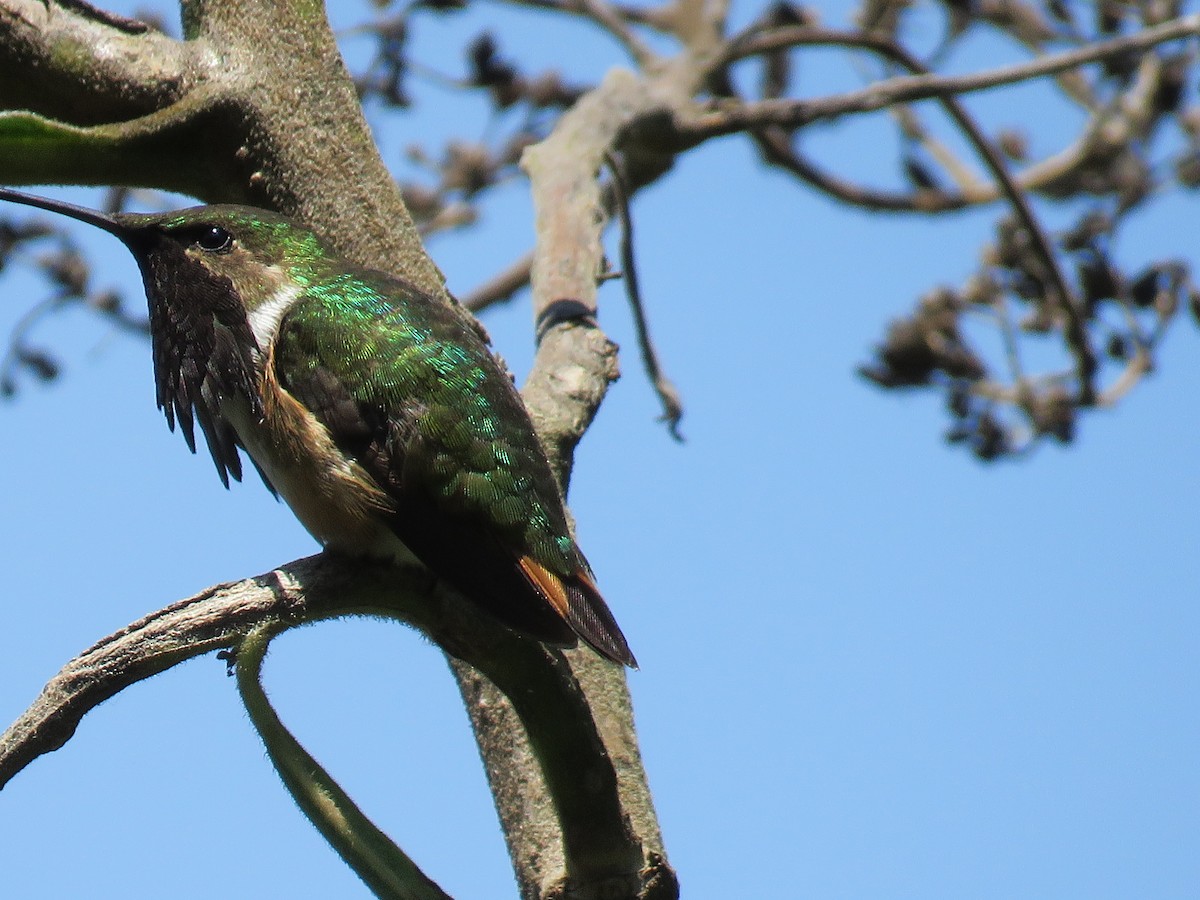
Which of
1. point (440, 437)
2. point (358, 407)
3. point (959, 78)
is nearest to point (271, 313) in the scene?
point (358, 407)

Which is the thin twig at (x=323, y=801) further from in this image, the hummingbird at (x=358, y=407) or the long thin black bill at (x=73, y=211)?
the long thin black bill at (x=73, y=211)

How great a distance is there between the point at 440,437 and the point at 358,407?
0.63 feet

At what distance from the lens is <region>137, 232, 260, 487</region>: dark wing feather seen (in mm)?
3379

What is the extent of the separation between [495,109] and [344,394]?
390 cm

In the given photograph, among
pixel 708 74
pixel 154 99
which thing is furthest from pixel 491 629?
pixel 708 74

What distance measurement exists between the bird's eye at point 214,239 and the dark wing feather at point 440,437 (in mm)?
295

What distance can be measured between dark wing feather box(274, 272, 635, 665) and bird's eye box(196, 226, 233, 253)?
295mm

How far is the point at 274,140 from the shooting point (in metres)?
3.36

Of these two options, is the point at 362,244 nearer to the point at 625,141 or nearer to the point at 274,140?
the point at 274,140

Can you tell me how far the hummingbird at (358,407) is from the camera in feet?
9.83

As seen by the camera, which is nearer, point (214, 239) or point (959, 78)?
point (214, 239)

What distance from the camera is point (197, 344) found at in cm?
346

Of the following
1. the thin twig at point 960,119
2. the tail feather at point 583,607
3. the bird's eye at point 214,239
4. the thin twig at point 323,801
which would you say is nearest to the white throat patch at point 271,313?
the bird's eye at point 214,239

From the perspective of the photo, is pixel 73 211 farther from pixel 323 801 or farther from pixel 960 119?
pixel 960 119
